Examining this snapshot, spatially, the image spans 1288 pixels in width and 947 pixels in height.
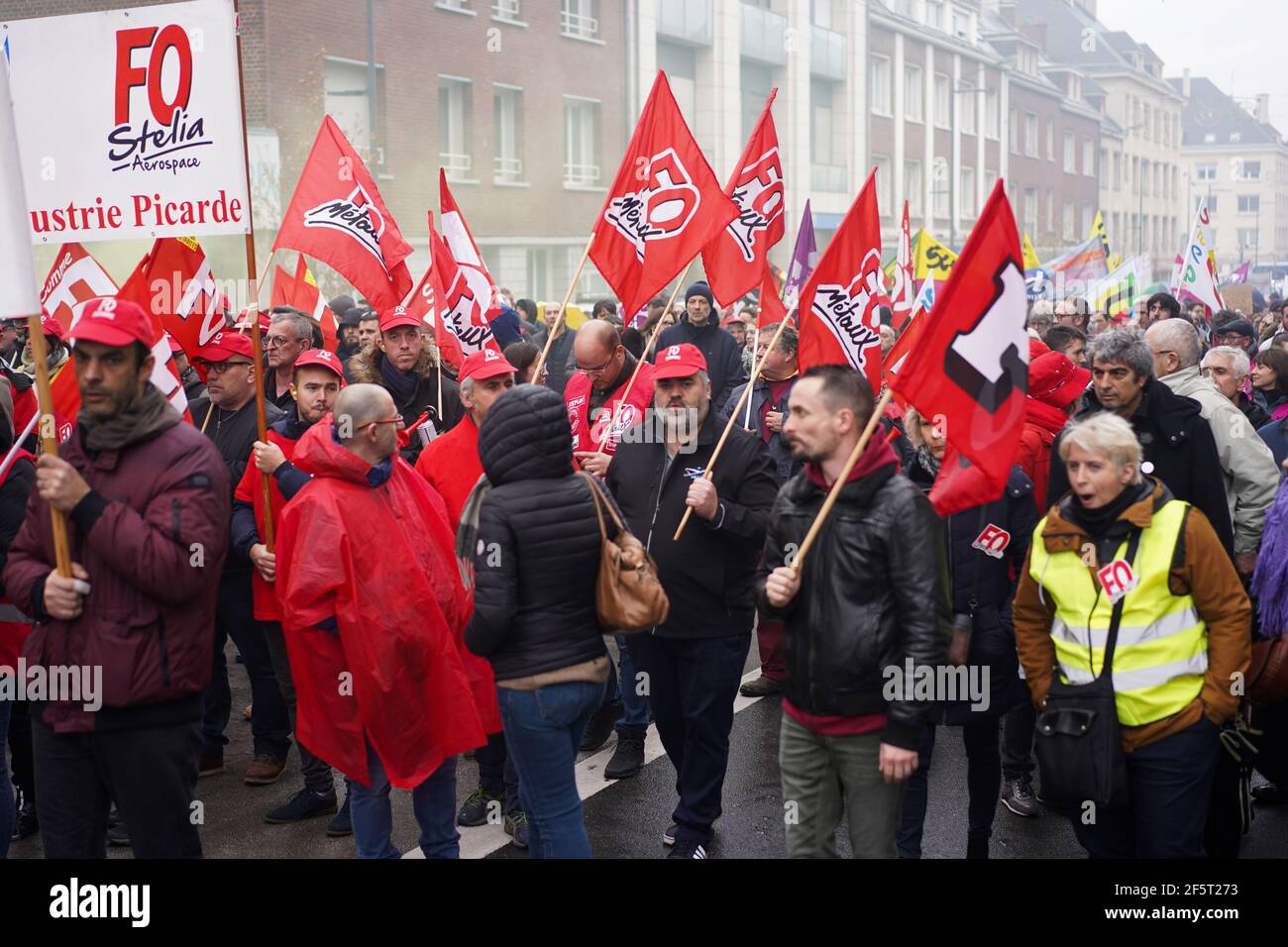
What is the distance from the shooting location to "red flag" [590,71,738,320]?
6836mm

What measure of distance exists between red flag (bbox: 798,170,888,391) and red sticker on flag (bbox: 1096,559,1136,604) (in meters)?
2.15

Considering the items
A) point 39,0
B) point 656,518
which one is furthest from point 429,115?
point 656,518

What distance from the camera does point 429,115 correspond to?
25688 millimetres

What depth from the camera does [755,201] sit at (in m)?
7.58

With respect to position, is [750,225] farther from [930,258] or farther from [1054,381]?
[930,258]

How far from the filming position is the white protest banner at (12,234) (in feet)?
13.5

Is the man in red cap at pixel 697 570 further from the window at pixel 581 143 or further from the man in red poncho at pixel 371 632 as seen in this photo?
the window at pixel 581 143

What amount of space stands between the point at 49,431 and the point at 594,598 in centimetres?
175

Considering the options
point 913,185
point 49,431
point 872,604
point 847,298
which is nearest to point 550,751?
point 872,604

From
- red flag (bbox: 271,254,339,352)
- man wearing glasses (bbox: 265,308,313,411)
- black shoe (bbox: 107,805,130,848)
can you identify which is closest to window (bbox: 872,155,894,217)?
red flag (bbox: 271,254,339,352)

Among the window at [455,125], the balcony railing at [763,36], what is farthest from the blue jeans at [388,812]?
the balcony railing at [763,36]

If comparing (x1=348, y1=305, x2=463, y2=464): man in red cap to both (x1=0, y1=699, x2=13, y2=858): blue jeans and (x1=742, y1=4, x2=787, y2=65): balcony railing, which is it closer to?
(x1=0, y1=699, x2=13, y2=858): blue jeans
